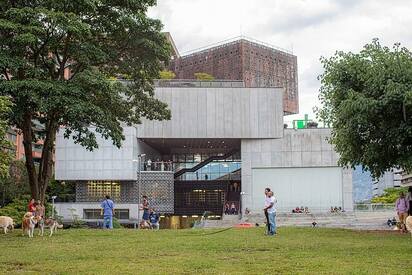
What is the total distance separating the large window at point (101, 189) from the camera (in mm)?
60438

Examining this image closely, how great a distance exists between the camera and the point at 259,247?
1370cm

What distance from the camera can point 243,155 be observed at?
196 feet

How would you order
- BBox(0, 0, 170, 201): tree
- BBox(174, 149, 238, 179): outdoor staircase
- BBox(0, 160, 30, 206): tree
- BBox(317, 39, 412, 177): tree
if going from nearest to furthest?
BBox(317, 39, 412, 177): tree
BBox(0, 0, 170, 201): tree
BBox(0, 160, 30, 206): tree
BBox(174, 149, 238, 179): outdoor staircase

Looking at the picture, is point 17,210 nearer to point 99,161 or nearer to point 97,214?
point 99,161

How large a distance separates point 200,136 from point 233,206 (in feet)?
29.0

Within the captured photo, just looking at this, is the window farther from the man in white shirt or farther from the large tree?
the large tree

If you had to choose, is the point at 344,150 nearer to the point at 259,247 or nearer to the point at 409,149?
the point at 409,149

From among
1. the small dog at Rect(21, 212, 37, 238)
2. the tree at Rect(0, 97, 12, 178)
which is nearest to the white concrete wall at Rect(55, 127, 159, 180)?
the small dog at Rect(21, 212, 37, 238)

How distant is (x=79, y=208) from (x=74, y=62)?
36.3 meters

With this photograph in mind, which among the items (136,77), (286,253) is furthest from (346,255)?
(136,77)

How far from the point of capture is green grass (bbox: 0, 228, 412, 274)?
972 cm

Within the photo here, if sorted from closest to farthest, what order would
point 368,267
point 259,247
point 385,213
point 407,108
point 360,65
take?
point 368,267, point 259,247, point 407,108, point 360,65, point 385,213

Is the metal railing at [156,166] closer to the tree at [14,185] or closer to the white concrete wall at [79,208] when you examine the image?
the white concrete wall at [79,208]

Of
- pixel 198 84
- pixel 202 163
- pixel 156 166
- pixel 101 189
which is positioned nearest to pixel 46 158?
pixel 198 84
